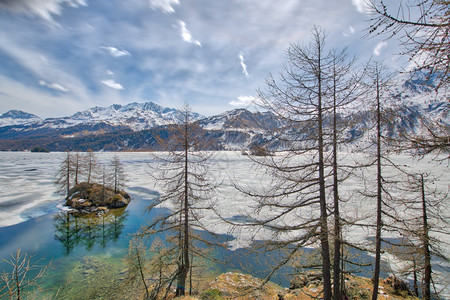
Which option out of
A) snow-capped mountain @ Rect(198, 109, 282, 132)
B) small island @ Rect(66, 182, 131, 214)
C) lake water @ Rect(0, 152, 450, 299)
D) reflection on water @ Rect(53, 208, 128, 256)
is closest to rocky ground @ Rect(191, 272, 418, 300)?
lake water @ Rect(0, 152, 450, 299)

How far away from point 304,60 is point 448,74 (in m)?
4.34

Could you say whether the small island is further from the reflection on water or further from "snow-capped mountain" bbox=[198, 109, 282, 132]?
"snow-capped mountain" bbox=[198, 109, 282, 132]

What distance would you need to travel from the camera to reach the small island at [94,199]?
116 feet

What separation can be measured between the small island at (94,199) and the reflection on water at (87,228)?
1.80 metres

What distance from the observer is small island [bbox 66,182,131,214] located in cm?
3525

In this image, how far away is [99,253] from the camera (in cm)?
2175

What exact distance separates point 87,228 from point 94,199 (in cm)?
1015

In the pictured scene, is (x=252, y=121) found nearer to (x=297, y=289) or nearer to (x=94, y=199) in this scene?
(x=297, y=289)

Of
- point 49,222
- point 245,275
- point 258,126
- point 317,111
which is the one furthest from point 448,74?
point 49,222

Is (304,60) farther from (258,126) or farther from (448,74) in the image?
(448,74)

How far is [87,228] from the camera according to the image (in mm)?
28375

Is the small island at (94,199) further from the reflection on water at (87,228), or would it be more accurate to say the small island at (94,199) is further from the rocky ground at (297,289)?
the rocky ground at (297,289)

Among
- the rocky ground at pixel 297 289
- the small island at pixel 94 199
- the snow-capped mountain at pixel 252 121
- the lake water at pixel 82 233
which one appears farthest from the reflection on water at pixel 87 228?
the snow-capped mountain at pixel 252 121

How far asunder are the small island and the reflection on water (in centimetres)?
180
